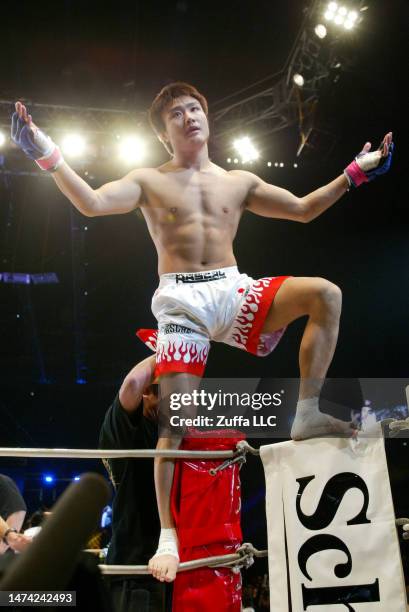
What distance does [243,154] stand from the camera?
211 inches

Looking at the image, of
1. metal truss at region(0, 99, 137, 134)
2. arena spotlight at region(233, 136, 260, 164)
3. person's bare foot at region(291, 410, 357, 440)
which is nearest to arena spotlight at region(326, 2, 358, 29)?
arena spotlight at region(233, 136, 260, 164)

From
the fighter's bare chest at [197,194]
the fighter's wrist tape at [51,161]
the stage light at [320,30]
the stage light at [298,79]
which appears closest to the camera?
the fighter's wrist tape at [51,161]

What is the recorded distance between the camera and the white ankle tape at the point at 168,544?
1.45 metres

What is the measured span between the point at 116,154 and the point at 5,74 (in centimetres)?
110

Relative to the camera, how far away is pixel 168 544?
4.84ft

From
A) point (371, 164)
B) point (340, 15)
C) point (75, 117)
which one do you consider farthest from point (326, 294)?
point (75, 117)

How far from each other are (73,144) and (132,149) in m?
0.51

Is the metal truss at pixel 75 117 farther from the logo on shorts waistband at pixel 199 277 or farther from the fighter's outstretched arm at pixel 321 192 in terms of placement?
the logo on shorts waistband at pixel 199 277

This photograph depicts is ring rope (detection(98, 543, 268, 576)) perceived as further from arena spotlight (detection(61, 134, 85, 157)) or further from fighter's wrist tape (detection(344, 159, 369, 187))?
arena spotlight (detection(61, 134, 85, 157))

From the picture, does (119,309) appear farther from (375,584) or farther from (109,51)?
(375,584)

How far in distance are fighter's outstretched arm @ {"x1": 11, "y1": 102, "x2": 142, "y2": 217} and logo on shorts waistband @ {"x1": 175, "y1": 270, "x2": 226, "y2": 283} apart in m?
0.32

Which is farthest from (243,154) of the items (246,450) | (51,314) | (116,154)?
(246,450)

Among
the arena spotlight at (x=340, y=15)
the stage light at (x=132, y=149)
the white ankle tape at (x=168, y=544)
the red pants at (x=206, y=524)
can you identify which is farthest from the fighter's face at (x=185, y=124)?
the stage light at (x=132, y=149)
